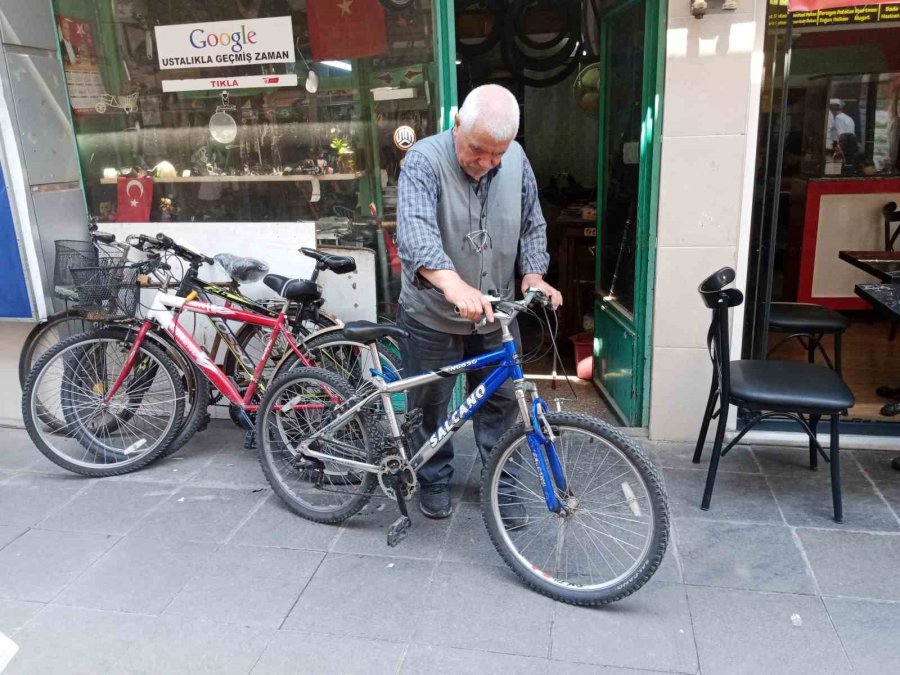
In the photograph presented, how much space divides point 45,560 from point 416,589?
1635 mm

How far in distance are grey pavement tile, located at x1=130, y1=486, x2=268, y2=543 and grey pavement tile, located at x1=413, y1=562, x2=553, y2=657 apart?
1074 mm

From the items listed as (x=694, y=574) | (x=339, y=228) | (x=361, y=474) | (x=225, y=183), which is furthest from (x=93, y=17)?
(x=694, y=574)

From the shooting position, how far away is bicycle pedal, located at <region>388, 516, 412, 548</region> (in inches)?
122

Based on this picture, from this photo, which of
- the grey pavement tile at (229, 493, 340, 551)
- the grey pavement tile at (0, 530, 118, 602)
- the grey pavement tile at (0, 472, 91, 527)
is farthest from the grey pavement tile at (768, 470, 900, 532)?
the grey pavement tile at (0, 472, 91, 527)

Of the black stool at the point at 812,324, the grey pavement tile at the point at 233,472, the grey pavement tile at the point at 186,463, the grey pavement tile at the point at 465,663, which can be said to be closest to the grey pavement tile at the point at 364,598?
the grey pavement tile at the point at 465,663

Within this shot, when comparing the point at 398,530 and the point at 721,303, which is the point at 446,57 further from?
the point at 398,530

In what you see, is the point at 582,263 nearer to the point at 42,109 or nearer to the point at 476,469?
the point at 476,469

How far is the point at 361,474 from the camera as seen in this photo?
3.27m

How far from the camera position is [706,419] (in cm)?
359

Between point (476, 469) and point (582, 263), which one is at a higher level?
point (582, 263)

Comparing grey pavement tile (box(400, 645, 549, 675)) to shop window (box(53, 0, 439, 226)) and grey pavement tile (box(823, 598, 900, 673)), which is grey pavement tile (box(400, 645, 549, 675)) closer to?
grey pavement tile (box(823, 598, 900, 673))

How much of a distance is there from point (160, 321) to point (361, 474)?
1382 mm

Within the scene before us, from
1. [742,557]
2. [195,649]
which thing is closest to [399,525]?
[195,649]

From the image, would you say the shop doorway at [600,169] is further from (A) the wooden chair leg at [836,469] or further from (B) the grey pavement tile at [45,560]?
(B) the grey pavement tile at [45,560]
